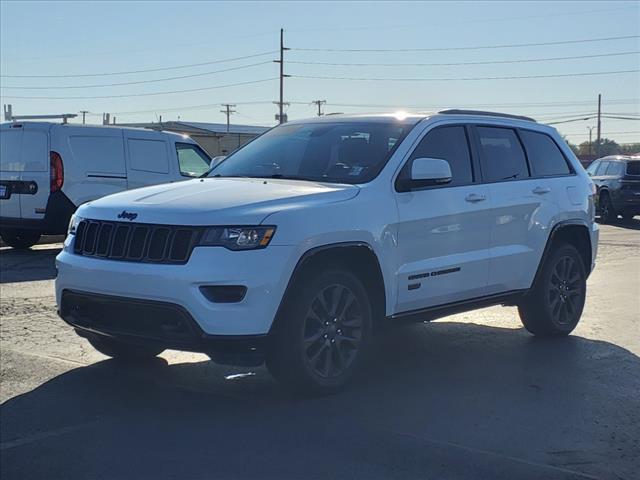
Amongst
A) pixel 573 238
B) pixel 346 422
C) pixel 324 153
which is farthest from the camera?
pixel 573 238

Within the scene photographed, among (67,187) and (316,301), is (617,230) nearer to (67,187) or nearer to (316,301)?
(67,187)

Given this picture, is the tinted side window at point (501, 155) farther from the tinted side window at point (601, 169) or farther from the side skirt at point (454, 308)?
the tinted side window at point (601, 169)

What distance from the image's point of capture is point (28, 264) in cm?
1191

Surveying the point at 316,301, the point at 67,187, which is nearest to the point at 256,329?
the point at 316,301

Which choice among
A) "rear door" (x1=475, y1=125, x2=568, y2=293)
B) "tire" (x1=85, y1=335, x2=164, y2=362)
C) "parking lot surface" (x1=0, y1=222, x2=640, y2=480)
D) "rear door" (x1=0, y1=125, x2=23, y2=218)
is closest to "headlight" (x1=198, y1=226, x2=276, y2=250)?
"parking lot surface" (x1=0, y1=222, x2=640, y2=480)

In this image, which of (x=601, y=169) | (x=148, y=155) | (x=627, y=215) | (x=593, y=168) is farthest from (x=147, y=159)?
(x=593, y=168)

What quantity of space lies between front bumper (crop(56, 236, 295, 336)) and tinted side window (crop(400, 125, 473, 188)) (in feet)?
5.79

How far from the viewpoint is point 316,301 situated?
5191 mm

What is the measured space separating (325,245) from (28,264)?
803 centimetres

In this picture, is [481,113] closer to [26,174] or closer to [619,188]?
[26,174]

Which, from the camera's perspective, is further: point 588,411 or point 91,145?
point 91,145

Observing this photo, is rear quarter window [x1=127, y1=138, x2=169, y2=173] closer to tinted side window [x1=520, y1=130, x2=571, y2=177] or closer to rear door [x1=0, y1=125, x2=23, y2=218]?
rear door [x1=0, y1=125, x2=23, y2=218]

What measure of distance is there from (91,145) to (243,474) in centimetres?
1013

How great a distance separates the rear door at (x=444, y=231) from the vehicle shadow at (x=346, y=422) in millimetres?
662
